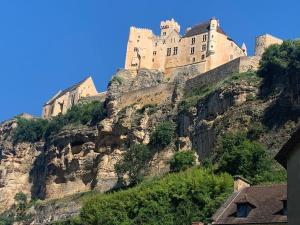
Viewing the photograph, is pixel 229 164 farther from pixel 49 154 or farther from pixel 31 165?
pixel 31 165

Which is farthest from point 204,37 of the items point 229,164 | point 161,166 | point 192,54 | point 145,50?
point 229,164

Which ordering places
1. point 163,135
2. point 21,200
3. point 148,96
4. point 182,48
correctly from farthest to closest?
point 182,48 < point 21,200 < point 148,96 < point 163,135

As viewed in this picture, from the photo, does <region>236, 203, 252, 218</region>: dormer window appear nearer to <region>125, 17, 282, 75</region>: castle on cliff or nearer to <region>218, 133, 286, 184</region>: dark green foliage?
<region>218, 133, 286, 184</region>: dark green foliage

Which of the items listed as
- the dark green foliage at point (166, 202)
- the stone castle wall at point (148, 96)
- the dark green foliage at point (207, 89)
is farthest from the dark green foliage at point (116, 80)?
the dark green foliage at point (166, 202)

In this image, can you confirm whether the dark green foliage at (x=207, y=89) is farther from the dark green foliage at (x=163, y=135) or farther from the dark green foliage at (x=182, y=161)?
the dark green foliage at (x=182, y=161)

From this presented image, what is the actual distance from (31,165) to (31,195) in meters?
4.47

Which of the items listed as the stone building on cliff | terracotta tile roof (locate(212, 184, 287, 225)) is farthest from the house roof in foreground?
the stone building on cliff

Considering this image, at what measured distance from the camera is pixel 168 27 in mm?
107688

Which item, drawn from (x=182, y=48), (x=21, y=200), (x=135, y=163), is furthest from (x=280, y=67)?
(x=21, y=200)

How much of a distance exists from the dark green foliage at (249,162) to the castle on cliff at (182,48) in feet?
114

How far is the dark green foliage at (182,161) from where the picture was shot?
6762cm

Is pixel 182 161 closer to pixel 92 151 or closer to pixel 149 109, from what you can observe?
pixel 149 109

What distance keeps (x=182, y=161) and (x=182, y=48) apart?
113 feet

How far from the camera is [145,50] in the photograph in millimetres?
103625
